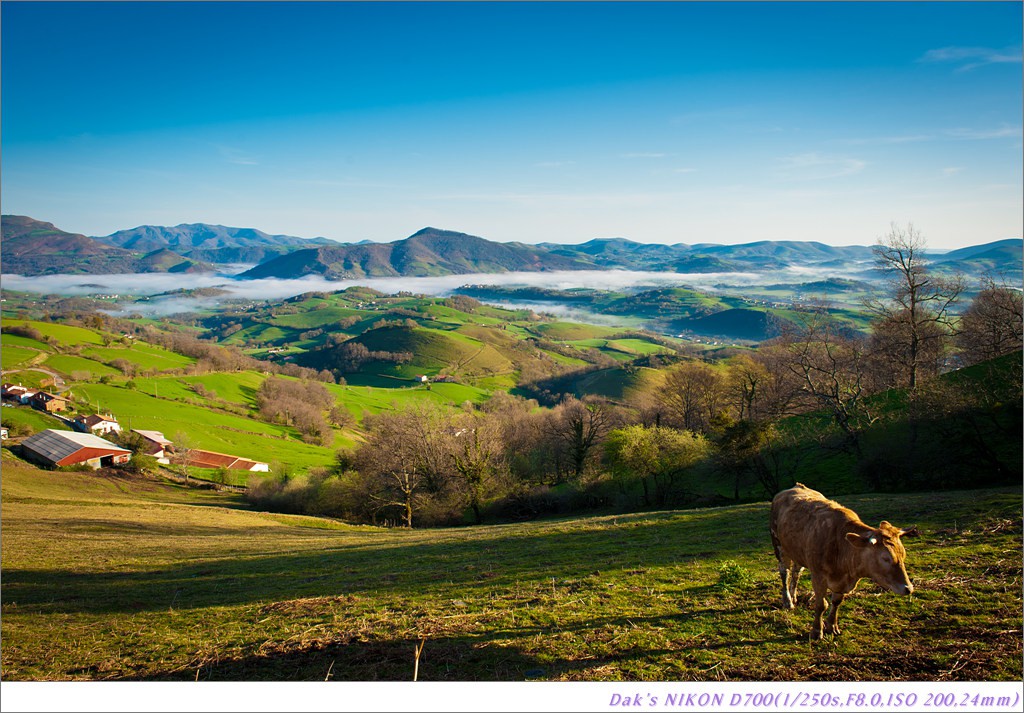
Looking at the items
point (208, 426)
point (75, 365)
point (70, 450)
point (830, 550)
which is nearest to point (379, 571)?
point (830, 550)

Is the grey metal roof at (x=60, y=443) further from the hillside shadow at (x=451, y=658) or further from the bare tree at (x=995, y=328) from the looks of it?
the bare tree at (x=995, y=328)

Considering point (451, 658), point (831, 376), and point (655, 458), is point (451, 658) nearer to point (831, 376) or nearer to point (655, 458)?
point (655, 458)

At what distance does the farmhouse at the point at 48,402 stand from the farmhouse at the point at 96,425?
6.66 meters

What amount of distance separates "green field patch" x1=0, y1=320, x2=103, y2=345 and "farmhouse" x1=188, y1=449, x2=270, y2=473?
68.6 metres

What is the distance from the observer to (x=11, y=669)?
27.4 ft

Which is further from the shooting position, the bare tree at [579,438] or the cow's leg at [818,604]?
the bare tree at [579,438]

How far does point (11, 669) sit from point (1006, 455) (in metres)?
35.7

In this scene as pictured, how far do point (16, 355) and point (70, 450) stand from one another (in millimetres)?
49298

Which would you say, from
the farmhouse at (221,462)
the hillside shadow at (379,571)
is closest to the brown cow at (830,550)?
the hillside shadow at (379,571)

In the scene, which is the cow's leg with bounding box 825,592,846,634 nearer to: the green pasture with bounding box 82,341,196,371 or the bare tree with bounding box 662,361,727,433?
the bare tree with bounding box 662,361,727,433

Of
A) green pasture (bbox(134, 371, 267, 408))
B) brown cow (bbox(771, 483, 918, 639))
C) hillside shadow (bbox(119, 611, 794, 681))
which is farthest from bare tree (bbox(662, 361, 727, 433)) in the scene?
green pasture (bbox(134, 371, 267, 408))

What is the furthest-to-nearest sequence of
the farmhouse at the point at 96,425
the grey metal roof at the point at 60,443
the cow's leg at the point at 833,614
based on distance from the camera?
1. the farmhouse at the point at 96,425
2. the grey metal roof at the point at 60,443
3. the cow's leg at the point at 833,614

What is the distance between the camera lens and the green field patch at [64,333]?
115625 millimetres

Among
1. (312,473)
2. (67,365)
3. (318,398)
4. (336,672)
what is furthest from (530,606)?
(67,365)
